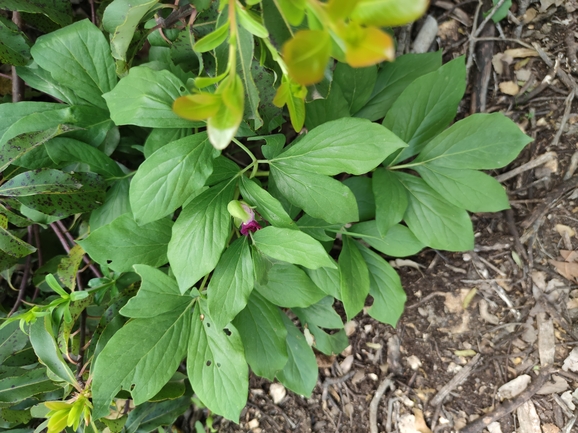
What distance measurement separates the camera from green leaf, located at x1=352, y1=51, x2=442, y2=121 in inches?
50.1

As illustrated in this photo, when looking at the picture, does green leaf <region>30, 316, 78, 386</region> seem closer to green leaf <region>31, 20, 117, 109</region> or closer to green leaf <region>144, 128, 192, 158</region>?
green leaf <region>144, 128, 192, 158</region>

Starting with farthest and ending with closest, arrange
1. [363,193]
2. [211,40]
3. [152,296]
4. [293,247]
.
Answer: [363,193]
[152,296]
[293,247]
[211,40]

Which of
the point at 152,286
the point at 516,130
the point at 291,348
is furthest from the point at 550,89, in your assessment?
the point at 152,286

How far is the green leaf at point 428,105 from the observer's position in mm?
1143

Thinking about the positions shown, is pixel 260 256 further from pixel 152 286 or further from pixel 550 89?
pixel 550 89

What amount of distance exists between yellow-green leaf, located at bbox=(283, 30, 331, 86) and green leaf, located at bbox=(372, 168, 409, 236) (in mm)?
729

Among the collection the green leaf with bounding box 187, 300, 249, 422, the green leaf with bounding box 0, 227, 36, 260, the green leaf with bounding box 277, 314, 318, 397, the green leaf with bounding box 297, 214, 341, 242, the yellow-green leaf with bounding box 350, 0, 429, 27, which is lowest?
the green leaf with bounding box 277, 314, 318, 397

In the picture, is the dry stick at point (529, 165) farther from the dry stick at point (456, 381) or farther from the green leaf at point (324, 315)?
the green leaf at point (324, 315)

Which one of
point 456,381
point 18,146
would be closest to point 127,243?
point 18,146

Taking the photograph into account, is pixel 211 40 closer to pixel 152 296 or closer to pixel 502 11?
pixel 152 296

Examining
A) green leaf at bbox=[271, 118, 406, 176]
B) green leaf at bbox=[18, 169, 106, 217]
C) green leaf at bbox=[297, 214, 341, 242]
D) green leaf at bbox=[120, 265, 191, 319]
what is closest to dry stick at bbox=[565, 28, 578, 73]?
green leaf at bbox=[271, 118, 406, 176]

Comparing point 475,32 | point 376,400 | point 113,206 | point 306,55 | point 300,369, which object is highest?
point 306,55

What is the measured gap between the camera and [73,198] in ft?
3.90

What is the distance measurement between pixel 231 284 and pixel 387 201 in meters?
0.50
